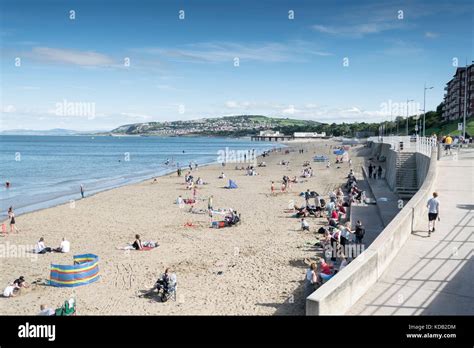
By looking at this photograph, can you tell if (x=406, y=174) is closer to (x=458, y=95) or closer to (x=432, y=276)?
(x=432, y=276)

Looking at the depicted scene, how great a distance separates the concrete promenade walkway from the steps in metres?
9.12

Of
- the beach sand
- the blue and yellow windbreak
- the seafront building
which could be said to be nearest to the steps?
the beach sand

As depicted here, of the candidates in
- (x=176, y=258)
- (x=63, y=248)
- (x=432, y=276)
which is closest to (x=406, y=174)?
(x=176, y=258)

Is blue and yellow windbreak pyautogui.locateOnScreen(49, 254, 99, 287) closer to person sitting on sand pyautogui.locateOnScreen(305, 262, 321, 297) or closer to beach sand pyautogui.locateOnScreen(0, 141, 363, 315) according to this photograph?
beach sand pyautogui.locateOnScreen(0, 141, 363, 315)

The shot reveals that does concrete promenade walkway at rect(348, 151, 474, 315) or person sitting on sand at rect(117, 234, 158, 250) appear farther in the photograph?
person sitting on sand at rect(117, 234, 158, 250)

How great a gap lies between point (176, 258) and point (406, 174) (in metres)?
13.9

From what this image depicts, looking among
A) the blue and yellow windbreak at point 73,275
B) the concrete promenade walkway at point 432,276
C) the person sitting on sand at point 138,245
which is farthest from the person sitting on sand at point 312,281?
the person sitting on sand at point 138,245

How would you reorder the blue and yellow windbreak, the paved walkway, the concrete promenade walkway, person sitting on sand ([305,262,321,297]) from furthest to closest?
→ the paved walkway → the blue and yellow windbreak → person sitting on sand ([305,262,321,297]) → the concrete promenade walkway

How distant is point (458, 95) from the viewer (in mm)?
96688

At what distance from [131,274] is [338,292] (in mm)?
8479

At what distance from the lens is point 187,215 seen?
2333 cm

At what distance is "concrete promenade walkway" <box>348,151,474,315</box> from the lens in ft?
22.7
